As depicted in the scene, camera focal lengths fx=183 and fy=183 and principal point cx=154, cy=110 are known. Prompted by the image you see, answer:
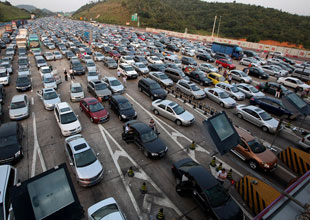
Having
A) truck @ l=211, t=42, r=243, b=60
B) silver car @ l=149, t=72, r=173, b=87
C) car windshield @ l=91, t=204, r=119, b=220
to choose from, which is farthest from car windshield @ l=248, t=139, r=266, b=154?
truck @ l=211, t=42, r=243, b=60

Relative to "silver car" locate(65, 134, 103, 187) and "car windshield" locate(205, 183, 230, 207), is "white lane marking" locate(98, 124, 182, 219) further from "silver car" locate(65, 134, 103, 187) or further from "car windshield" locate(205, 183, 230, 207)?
"car windshield" locate(205, 183, 230, 207)

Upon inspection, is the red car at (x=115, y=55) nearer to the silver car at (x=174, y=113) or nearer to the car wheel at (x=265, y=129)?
the silver car at (x=174, y=113)

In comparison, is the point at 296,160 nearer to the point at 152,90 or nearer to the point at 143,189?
the point at 143,189

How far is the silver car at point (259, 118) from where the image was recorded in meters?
15.6

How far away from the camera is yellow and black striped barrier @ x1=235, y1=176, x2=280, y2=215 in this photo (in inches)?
351

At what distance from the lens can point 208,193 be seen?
8477mm

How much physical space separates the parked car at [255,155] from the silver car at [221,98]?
735 centimetres

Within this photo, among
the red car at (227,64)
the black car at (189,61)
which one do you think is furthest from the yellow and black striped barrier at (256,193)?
the red car at (227,64)

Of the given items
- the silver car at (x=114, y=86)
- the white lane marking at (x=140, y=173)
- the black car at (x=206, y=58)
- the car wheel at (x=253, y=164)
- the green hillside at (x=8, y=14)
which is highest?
the green hillside at (x=8, y=14)

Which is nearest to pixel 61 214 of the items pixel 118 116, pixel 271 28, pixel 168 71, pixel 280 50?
pixel 118 116

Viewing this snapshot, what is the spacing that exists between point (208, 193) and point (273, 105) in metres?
14.4

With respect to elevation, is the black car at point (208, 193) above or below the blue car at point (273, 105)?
below

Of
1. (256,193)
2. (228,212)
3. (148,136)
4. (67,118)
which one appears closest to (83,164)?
(148,136)

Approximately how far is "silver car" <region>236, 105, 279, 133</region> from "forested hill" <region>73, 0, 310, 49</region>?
6907cm
